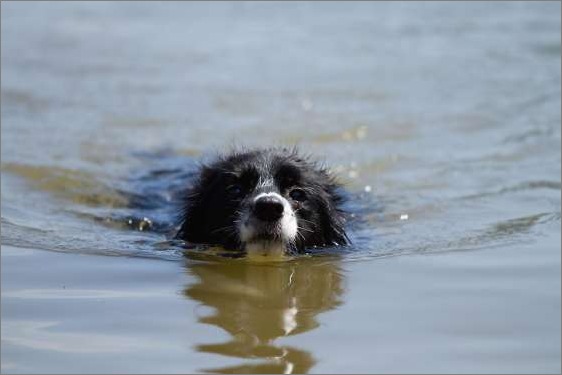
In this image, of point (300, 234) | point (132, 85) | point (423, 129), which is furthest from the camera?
point (132, 85)

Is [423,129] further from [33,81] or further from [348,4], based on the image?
[348,4]

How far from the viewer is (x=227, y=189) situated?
5988 mm

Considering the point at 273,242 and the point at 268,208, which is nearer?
the point at 268,208

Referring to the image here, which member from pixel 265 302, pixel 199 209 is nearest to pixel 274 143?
pixel 199 209

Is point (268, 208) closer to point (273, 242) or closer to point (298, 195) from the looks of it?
point (273, 242)

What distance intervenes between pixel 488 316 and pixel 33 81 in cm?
811

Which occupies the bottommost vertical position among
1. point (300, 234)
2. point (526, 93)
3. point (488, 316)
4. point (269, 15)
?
point (488, 316)

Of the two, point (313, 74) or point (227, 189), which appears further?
point (313, 74)

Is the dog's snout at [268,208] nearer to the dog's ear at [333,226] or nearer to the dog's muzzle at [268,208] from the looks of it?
the dog's muzzle at [268,208]

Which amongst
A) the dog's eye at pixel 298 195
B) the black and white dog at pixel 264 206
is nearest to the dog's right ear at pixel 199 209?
the black and white dog at pixel 264 206

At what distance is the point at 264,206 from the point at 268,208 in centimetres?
3

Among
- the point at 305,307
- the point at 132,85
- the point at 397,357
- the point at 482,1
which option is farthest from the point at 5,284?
the point at 482,1

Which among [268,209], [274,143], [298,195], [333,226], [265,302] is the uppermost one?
[274,143]

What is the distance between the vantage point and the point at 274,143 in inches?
356
